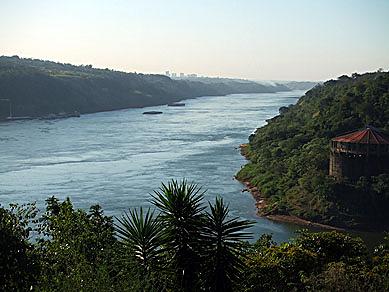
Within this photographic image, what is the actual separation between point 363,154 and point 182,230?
61.3ft

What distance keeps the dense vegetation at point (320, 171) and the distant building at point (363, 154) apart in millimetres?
464

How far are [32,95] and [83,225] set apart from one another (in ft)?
209

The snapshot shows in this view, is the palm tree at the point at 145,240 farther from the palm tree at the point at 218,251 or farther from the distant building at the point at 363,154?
the distant building at the point at 363,154

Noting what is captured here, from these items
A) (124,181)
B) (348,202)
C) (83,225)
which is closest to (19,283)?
(83,225)

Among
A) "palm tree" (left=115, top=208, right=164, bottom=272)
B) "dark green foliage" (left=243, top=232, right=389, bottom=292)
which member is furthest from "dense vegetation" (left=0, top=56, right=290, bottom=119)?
"palm tree" (left=115, top=208, right=164, bottom=272)

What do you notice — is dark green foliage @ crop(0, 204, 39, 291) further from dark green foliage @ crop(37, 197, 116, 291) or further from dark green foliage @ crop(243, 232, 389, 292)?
dark green foliage @ crop(243, 232, 389, 292)

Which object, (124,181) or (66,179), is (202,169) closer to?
(124,181)

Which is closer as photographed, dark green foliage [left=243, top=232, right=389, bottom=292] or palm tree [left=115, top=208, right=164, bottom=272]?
palm tree [left=115, top=208, right=164, bottom=272]

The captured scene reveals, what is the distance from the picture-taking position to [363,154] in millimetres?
24953

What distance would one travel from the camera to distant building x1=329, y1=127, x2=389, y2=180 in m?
24.8

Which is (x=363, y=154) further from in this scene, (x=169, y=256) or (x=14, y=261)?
(x=14, y=261)

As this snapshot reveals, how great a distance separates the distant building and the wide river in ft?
13.9

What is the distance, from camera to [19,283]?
7078 millimetres

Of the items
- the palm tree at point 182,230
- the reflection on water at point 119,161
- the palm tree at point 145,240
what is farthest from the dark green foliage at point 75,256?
the reflection on water at point 119,161
